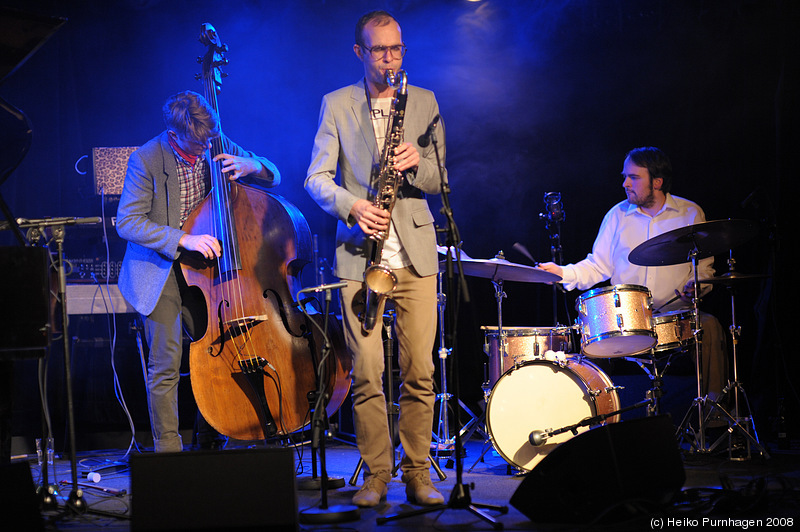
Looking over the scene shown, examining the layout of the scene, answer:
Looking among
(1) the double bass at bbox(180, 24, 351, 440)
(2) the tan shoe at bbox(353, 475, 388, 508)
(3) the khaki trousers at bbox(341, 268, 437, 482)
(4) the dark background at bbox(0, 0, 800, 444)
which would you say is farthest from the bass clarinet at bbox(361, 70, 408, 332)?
(4) the dark background at bbox(0, 0, 800, 444)

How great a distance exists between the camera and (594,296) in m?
4.38

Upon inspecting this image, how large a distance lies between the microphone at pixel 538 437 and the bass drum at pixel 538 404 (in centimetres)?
10

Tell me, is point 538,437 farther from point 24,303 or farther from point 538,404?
point 24,303

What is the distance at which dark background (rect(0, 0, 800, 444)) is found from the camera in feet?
18.1

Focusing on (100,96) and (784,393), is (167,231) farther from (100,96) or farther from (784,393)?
(784,393)

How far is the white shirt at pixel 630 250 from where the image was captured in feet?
16.6

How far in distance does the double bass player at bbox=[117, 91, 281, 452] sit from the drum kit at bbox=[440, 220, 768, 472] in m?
1.61

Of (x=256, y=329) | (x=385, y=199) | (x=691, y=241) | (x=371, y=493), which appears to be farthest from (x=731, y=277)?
(x=256, y=329)

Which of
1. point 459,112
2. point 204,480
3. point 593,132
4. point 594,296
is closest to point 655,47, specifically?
point 593,132

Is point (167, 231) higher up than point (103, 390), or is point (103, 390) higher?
point (167, 231)

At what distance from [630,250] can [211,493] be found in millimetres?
3639

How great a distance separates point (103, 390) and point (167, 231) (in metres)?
1.94

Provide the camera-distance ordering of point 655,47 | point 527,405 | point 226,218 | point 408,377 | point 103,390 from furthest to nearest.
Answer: point 655,47
point 103,390
point 527,405
point 226,218
point 408,377

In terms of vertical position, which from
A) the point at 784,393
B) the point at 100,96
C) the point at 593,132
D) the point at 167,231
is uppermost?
the point at 100,96
